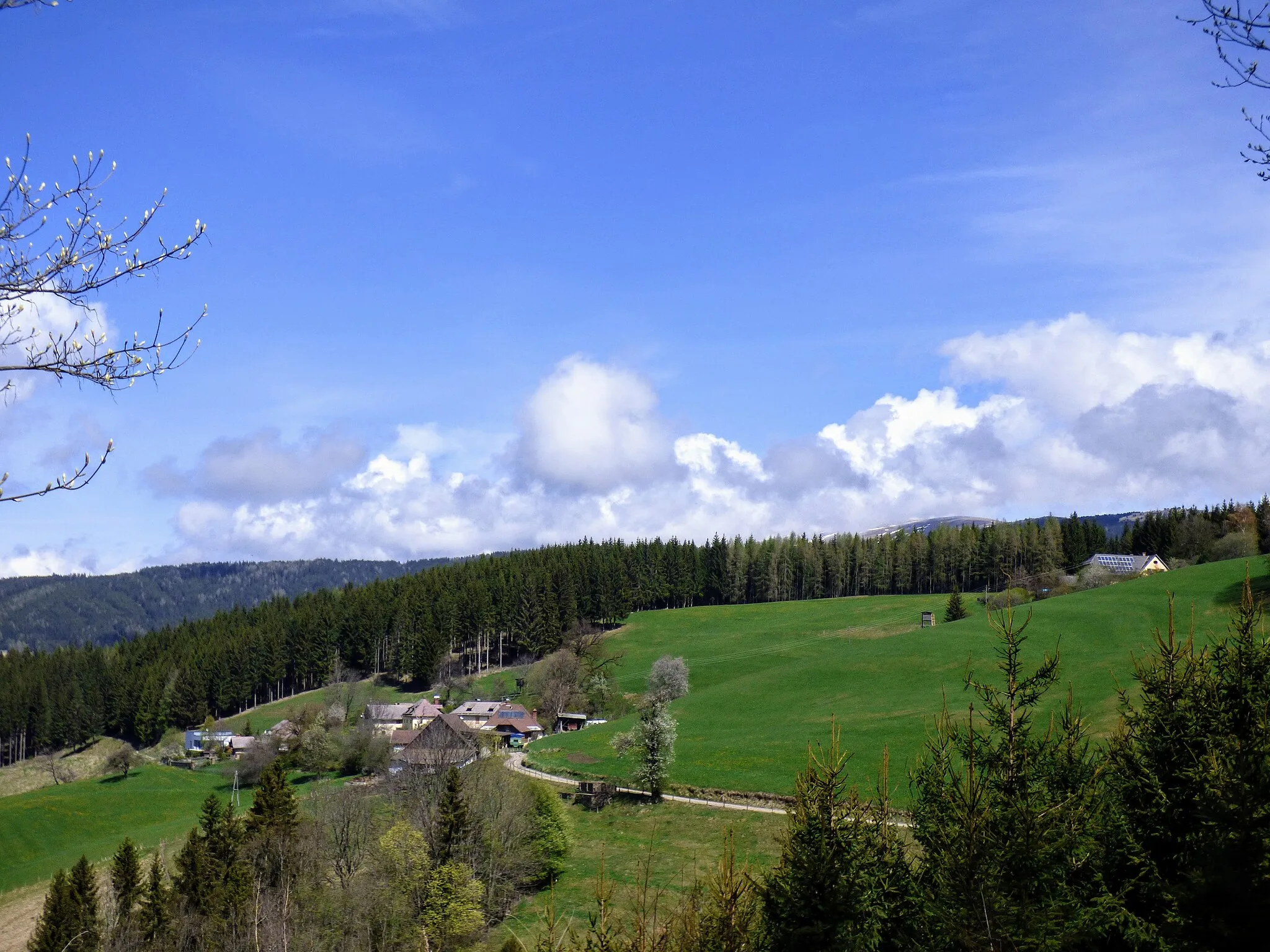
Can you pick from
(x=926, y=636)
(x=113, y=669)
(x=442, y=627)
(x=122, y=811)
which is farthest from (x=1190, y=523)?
(x=113, y=669)

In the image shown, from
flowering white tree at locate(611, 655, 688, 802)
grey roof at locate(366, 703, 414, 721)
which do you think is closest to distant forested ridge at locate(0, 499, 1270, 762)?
grey roof at locate(366, 703, 414, 721)

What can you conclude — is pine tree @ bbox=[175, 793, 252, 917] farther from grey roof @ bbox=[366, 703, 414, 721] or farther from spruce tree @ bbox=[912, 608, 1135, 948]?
grey roof @ bbox=[366, 703, 414, 721]

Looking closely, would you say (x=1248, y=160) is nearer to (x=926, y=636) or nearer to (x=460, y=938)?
(x=460, y=938)

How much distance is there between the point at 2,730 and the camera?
121m

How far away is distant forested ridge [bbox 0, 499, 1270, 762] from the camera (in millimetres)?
119375

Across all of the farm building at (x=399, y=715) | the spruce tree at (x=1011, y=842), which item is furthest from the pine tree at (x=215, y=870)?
the farm building at (x=399, y=715)

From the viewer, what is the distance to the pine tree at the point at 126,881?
3744 centimetres

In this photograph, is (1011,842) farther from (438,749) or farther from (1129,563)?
(1129,563)

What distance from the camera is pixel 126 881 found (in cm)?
3831

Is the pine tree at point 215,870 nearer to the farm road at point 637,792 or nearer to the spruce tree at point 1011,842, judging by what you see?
the farm road at point 637,792

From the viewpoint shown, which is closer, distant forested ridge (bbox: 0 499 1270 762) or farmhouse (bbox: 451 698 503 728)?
farmhouse (bbox: 451 698 503 728)

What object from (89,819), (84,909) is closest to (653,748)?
(84,909)

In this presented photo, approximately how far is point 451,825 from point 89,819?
5042cm

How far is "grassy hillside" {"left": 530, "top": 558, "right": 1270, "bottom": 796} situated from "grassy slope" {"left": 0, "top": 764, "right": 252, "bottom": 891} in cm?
2962
